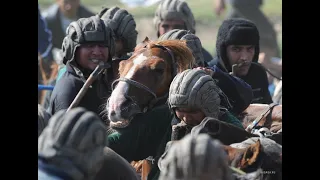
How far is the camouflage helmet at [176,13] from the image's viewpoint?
11.9 m

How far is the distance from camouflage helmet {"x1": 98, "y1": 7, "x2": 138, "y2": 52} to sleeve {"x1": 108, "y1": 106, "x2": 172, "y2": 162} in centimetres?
261

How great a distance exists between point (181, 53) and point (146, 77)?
36cm

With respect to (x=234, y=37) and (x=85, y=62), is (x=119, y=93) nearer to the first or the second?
(x=85, y=62)

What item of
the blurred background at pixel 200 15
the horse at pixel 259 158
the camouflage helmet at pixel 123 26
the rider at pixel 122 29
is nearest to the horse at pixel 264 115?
the rider at pixel 122 29

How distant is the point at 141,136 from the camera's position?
8.00 metres

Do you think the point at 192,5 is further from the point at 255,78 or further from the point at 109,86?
the point at 109,86

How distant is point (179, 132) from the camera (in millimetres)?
7523

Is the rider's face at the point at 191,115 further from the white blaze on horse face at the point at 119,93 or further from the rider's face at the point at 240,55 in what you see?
the rider's face at the point at 240,55

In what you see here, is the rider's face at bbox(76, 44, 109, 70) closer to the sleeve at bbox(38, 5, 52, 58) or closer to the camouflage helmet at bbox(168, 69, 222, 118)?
the camouflage helmet at bbox(168, 69, 222, 118)

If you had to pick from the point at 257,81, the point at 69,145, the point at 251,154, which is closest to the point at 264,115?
the point at 257,81
